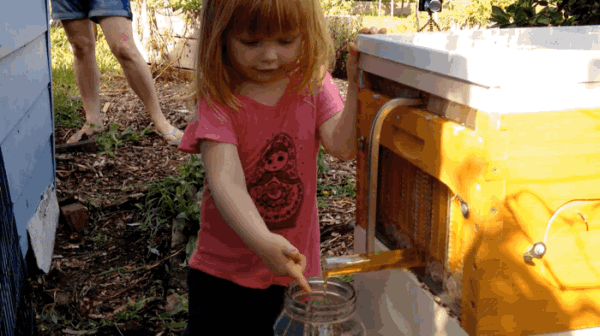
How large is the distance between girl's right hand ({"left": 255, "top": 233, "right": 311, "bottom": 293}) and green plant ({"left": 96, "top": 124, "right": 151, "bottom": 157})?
9.42ft

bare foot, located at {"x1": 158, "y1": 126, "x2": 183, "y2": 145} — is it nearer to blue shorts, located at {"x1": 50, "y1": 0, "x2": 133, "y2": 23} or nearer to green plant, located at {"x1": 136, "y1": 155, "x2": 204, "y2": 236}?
green plant, located at {"x1": 136, "y1": 155, "x2": 204, "y2": 236}

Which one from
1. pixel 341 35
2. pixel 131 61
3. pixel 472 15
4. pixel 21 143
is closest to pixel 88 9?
pixel 131 61

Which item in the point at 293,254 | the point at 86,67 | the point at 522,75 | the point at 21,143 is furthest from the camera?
the point at 86,67

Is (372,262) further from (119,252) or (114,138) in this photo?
(114,138)

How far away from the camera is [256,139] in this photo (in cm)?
158

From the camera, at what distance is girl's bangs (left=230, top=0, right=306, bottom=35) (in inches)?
53.6

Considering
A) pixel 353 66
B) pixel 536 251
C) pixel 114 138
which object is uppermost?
pixel 353 66

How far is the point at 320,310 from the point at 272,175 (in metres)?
0.48

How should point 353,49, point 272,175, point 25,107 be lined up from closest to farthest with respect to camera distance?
point 353,49 < point 272,175 < point 25,107

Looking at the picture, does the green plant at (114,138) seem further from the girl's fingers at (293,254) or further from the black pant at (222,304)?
the girl's fingers at (293,254)

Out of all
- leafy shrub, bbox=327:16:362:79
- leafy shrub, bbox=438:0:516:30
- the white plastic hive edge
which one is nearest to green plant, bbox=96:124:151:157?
leafy shrub, bbox=327:16:362:79

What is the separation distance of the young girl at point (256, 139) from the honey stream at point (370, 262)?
126mm

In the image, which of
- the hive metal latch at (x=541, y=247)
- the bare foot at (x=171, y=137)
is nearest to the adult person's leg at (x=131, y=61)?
the bare foot at (x=171, y=137)

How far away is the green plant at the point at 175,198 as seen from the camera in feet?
9.78
